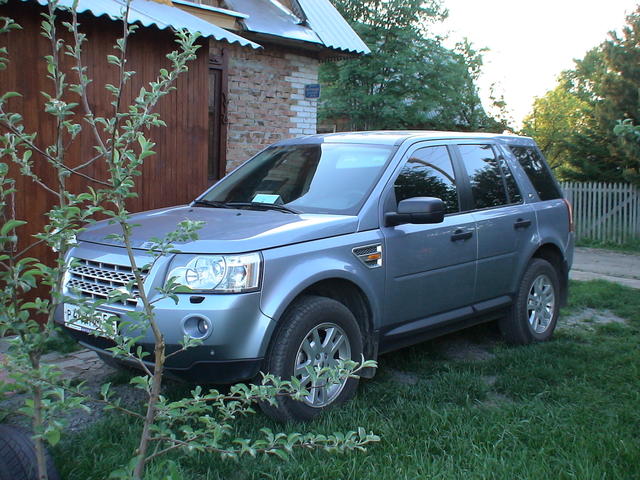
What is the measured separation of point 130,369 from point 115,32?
137 inches

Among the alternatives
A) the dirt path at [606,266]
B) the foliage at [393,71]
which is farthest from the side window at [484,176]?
the foliage at [393,71]

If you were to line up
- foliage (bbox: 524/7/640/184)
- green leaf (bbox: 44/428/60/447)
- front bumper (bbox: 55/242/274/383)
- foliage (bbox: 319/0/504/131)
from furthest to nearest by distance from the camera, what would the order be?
foliage (bbox: 319/0/504/131) → foliage (bbox: 524/7/640/184) → front bumper (bbox: 55/242/274/383) → green leaf (bbox: 44/428/60/447)

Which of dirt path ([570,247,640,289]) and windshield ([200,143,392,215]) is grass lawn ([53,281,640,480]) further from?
dirt path ([570,247,640,289])

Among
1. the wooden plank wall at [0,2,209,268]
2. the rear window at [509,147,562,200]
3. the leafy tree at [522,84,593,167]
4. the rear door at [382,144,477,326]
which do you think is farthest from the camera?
the leafy tree at [522,84,593,167]

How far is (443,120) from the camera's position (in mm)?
26016

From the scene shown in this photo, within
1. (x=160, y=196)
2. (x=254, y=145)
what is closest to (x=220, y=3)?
(x=254, y=145)

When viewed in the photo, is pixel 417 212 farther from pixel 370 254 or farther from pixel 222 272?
pixel 222 272

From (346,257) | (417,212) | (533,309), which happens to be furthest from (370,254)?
(533,309)

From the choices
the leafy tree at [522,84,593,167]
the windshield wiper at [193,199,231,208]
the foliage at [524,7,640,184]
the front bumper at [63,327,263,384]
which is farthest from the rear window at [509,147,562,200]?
the leafy tree at [522,84,593,167]

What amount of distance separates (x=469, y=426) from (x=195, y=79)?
5026 millimetres

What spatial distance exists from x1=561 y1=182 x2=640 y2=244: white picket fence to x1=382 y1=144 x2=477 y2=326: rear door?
34.4 feet

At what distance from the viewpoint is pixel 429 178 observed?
207 inches

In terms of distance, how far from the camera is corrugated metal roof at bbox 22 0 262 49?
6.30 metres

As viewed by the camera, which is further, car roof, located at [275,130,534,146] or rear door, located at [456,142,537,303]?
rear door, located at [456,142,537,303]
